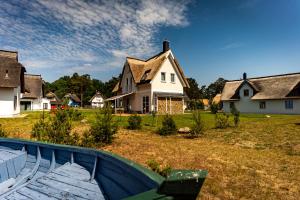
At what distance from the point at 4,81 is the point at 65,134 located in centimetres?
1986

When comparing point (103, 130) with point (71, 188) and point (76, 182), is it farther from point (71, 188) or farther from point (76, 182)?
point (71, 188)

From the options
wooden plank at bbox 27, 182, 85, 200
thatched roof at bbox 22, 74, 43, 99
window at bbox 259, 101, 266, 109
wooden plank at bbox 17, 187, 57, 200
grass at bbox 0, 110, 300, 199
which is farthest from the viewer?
thatched roof at bbox 22, 74, 43, 99

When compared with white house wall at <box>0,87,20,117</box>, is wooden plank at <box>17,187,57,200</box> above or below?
below

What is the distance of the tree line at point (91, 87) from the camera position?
9188 centimetres

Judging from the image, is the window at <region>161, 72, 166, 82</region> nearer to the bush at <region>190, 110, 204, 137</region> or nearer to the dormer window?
the dormer window

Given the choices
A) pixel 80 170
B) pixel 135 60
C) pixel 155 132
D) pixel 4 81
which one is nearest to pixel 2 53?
pixel 4 81

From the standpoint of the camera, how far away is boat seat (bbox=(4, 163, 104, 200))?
4.28 meters

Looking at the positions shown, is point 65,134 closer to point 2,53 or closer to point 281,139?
point 281,139

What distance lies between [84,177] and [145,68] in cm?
3012

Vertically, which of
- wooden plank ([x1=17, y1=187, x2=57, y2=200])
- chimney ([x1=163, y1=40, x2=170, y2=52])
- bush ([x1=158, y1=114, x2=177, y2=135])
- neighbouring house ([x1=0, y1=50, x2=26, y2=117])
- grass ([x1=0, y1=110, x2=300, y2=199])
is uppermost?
chimney ([x1=163, y1=40, x2=170, y2=52])

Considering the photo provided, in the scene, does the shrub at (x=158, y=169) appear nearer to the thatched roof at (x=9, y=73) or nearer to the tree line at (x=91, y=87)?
the thatched roof at (x=9, y=73)

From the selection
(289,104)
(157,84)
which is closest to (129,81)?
(157,84)

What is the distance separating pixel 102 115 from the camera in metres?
11.7

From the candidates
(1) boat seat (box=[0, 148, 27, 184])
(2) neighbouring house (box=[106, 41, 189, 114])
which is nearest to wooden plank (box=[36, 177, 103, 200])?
(1) boat seat (box=[0, 148, 27, 184])
